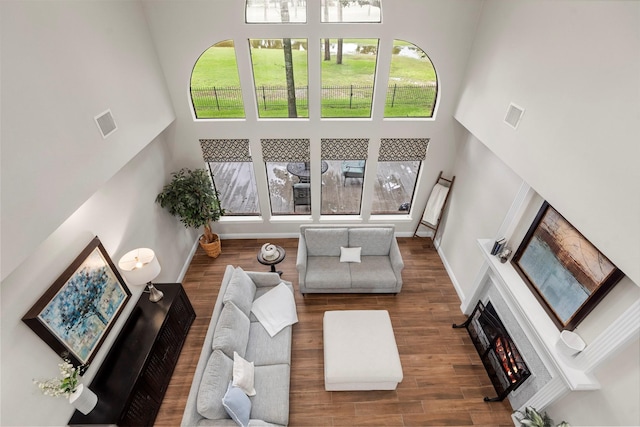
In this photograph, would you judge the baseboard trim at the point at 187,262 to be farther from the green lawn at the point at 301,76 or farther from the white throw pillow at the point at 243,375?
the green lawn at the point at 301,76

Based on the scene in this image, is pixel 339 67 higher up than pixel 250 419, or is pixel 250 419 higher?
pixel 339 67

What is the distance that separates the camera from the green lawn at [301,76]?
484 cm

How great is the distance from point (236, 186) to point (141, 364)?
3730 millimetres

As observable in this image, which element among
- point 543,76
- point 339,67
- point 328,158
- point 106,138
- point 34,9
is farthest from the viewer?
point 328,158

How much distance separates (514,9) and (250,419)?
225 inches

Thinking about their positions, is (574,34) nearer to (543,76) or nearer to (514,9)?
(543,76)

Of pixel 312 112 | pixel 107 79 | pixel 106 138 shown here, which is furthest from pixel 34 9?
pixel 312 112

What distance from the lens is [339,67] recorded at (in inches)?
196

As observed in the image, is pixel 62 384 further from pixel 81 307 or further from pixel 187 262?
pixel 187 262

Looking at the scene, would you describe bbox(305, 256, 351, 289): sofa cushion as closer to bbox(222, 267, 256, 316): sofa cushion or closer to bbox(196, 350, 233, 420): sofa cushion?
bbox(222, 267, 256, 316): sofa cushion

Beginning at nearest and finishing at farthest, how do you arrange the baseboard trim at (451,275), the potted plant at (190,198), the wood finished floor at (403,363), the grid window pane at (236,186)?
the wood finished floor at (403,363) < the potted plant at (190,198) < the baseboard trim at (451,275) < the grid window pane at (236,186)

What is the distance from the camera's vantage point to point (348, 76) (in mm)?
5105

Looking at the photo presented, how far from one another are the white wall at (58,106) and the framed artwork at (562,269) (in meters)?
4.93

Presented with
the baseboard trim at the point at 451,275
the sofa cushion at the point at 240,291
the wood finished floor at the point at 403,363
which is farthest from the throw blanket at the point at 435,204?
the sofa cushion at the point at 240,291
